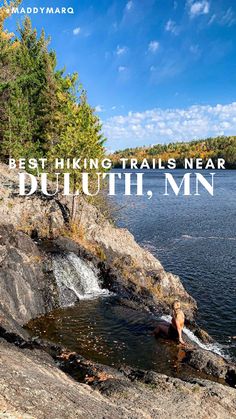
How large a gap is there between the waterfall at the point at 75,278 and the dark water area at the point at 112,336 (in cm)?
118

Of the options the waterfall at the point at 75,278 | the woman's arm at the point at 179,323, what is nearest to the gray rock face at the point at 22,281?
the waterfall at the point at 75,278

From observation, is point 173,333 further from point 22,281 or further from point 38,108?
point 38,108

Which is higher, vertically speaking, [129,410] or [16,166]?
[16,166]

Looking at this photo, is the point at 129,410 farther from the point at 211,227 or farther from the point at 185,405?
the point at 211,227

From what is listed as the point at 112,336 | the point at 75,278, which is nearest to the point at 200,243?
→ the point at 75,278

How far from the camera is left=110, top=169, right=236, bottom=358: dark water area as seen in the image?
2961cm

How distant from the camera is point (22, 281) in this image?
82.6 ft

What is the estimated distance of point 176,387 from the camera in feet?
48.1

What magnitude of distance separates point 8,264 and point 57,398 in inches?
594

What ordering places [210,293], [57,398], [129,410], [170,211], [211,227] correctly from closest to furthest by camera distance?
[57,398], [129,410], [210,293], [211,227], [170,211]

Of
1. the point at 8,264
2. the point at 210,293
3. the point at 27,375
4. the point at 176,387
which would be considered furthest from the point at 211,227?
the point at 27,375

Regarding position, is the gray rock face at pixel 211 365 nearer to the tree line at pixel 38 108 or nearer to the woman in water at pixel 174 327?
the woman in water at pixel 174 327

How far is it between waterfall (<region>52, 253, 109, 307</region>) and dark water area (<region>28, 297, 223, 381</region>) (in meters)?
1.18

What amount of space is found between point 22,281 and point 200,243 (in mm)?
28532
